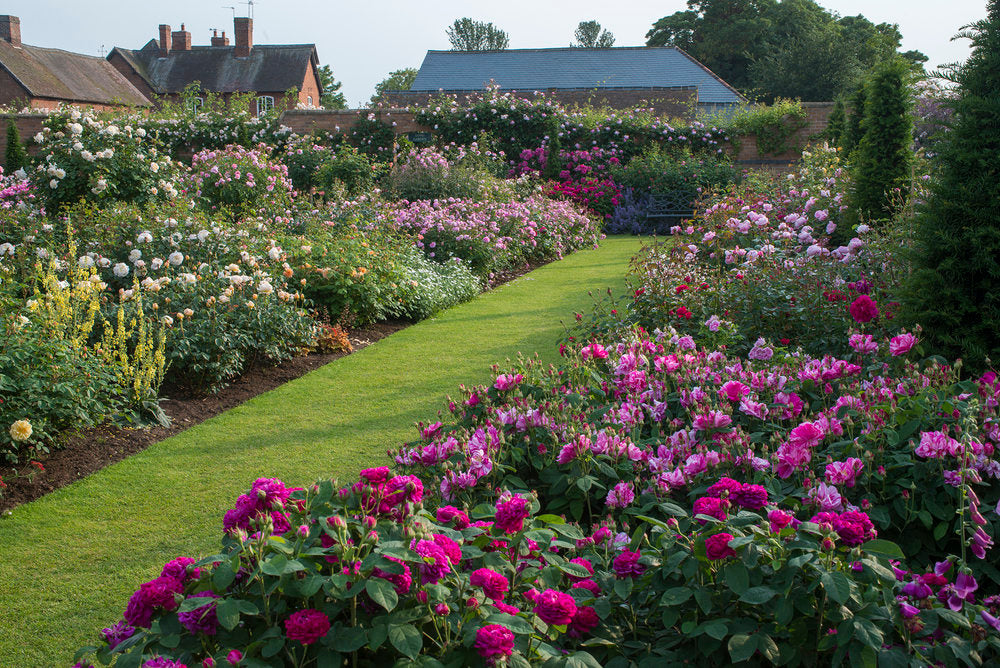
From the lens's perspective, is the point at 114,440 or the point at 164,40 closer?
the point at 114,440

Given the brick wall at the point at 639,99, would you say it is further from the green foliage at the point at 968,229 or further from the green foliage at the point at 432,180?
the green foliage at the point at 968,229

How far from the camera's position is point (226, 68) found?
42375mm

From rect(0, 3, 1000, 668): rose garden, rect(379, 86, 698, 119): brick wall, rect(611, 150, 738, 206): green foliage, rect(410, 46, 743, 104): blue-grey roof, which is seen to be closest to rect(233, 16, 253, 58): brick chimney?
rect(410, 46, 743, 104): blue-grey roof

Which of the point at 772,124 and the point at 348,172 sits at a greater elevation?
the point at 772,124

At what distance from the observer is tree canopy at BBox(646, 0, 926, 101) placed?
35406 millimetres

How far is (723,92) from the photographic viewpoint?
94.4 feet

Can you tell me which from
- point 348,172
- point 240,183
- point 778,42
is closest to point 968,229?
point 240,183

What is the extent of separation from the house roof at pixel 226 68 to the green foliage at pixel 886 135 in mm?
38270

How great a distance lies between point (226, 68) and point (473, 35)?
42822mm

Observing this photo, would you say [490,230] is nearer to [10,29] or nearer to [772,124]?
[772,124]

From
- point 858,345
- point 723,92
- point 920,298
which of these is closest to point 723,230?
point 920,298

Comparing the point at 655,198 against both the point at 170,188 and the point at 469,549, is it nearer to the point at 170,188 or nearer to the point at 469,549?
the point at 170,188

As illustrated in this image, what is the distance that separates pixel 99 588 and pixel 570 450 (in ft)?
6.27

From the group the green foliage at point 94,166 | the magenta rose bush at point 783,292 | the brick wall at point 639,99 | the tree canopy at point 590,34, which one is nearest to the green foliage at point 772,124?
the brick wall at point 639,99
